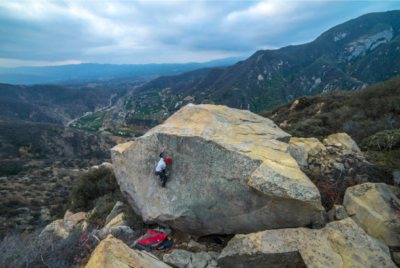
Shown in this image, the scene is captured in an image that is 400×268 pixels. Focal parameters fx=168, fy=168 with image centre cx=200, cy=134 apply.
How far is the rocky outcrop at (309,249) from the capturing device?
4051 millimetres

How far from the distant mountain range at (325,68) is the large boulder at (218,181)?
79137 mm

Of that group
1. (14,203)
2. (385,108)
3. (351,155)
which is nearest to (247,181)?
(351,155)

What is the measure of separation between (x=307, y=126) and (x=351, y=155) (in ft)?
26.6

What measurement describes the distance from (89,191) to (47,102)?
6281 inches

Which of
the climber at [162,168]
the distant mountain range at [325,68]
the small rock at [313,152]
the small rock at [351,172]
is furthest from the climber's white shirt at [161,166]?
the distant mountain range at [325,68]

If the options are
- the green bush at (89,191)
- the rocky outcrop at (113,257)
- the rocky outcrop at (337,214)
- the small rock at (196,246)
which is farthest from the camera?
the green bush at (89,191)

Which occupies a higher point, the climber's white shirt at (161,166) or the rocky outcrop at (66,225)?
the climber's white shirt at (161,166)

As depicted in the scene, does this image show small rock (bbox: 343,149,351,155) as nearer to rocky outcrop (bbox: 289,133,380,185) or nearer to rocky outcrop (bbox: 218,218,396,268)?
rocky outcrop (bbox: 289,133,380,185)

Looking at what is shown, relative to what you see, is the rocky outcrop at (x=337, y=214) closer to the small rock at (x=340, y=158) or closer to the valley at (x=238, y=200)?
the valley at (x=238, y=200)

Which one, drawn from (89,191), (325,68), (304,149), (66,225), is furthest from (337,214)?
(325,68)

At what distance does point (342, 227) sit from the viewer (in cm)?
469

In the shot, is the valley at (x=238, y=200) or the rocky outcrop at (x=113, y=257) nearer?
the rocky outcrop at (x=113, y=257)

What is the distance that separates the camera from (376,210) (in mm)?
5090

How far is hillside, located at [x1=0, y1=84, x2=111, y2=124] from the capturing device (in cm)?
10100
